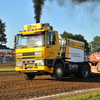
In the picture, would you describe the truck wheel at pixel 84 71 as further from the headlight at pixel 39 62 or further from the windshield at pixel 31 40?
the windshield at pixel 31 40

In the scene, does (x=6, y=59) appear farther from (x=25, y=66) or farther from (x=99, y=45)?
(x=99, y=45)

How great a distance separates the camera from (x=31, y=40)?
478 inches

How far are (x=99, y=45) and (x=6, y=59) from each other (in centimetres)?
8012

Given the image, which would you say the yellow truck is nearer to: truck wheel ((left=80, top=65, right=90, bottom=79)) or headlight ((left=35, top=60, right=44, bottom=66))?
headlight ((left=35, top=60, right=44, bottom=66))

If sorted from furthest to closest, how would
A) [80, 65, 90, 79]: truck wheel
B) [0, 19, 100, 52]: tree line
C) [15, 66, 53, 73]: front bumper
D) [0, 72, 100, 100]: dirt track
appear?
1. [0, 19, 100, 52]: tree line
2. [80, 65, 90, 79]: truck wheel
3. [15, 66, 53, 73]: front bumper
4. [0, 72, 100, 100]: dirt track

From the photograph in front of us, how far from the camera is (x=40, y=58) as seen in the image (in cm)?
1178

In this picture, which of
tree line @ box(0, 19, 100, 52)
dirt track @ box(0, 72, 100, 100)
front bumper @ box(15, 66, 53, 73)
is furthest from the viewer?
tree line @ box(0, 19, 100, 52)

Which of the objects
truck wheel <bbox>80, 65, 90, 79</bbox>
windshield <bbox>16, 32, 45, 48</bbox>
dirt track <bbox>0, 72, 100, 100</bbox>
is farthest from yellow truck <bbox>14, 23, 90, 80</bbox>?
truck wheel <bbox>80, 65, 90, 79</bbox>

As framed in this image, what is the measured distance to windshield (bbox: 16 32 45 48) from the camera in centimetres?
1184

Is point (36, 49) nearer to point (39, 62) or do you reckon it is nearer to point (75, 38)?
point (39, 62)

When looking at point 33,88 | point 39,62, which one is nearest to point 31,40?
point 39,62

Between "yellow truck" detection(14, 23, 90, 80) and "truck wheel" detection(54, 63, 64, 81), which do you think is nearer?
"yellow truck" detection(14, 23, 90, 80)

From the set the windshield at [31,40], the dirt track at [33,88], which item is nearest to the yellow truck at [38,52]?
the windshield at [31,40]

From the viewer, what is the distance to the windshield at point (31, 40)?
1184 centimetres
